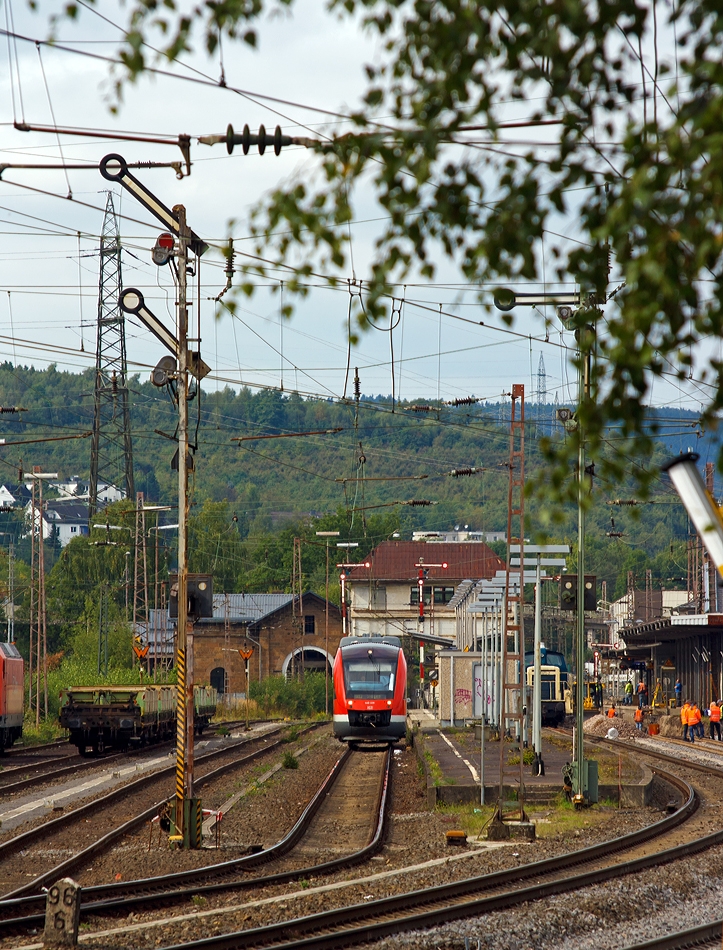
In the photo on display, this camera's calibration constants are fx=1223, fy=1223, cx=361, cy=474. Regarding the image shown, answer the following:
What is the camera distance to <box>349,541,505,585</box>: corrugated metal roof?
100000 millimetres

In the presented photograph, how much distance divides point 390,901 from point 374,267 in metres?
8.33

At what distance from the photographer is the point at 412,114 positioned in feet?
17.7

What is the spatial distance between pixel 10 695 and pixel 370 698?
34.6ft

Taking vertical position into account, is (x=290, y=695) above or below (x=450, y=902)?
below

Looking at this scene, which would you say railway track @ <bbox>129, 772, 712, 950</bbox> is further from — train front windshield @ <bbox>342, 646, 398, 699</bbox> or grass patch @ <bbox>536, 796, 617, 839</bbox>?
train front windshield @ <bbox>342, 646, 398, 699</bbox>

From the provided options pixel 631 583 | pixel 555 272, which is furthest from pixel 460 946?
pixel 631 583

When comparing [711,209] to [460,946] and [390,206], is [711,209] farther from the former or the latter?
[460,946]

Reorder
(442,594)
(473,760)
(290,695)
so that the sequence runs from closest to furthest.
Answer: (473,760)
(290,695)
(442,594)

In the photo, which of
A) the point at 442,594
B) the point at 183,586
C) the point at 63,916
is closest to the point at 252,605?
the point at 442,594

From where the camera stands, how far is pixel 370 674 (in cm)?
3609

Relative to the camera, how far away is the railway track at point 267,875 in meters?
12.1

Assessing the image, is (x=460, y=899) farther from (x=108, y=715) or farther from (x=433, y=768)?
(x=108, y=715)

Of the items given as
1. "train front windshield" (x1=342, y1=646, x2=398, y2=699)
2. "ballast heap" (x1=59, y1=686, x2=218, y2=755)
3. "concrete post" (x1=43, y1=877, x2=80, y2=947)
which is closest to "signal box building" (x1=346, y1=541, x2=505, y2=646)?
"ballast heap" (x1=59, y1=686, x2=218, y2=755)

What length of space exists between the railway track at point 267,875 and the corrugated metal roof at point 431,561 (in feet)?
242
